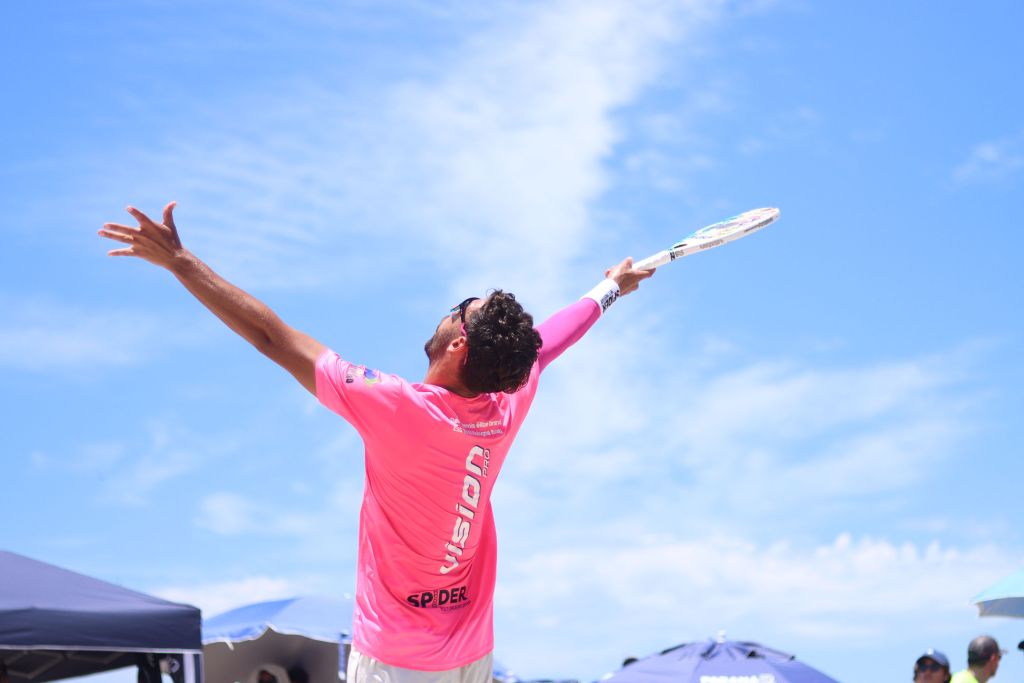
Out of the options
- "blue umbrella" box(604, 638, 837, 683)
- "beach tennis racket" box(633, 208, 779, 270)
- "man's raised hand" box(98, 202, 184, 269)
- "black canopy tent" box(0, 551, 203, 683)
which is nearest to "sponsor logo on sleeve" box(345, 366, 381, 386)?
"man's raised hand" box(98, 202, 184, 269)

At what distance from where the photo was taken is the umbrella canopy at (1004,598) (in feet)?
34.9

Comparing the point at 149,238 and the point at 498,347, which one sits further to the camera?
the point at 498,347

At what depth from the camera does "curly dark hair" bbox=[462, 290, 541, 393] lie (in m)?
3.81

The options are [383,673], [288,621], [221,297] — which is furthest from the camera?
[288,621]

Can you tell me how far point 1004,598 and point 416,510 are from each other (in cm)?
922

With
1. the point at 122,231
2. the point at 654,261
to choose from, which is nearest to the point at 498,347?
the point at 122,231

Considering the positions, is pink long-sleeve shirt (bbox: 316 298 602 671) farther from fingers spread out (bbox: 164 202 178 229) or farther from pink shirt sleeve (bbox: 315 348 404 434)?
fingers spread out (bbox: 164 202 178 229)

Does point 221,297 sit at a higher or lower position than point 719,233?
lower

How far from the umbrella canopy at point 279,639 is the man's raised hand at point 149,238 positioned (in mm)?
9652

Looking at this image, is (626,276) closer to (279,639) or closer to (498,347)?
(498,347)

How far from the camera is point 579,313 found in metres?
4.66

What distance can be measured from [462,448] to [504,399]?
363 millimetres

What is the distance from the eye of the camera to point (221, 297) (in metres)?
3.46

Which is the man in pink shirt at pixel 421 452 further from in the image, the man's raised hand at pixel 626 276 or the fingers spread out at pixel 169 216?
the man's raised hand at pixel 626 276
